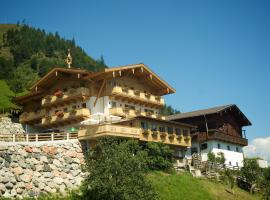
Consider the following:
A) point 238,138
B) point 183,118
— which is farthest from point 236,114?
point 183,118

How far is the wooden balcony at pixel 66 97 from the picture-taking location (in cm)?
5138

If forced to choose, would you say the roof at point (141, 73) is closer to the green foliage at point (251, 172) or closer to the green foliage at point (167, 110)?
the green foliage at point (251, 172)

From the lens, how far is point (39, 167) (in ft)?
130

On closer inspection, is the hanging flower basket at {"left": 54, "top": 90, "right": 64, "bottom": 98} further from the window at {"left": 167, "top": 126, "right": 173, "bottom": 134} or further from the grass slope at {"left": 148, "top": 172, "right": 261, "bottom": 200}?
the grass slope at {"left": 148, "top": 172, "right": 261, "bottom": 200}

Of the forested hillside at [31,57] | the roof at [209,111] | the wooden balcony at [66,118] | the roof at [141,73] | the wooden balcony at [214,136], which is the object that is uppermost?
the forested hillside at [31,57]

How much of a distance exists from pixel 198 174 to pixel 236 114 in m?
22.7

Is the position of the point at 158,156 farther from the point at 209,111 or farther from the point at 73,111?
the point at 209,111

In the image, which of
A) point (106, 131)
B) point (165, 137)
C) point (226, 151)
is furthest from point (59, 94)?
point (226, 151)

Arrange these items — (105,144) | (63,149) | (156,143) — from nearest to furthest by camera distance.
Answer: (105,144)
(63,149)
(156,143)

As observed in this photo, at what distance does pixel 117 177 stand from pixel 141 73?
2407 centimetres

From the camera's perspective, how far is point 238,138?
6600 centimetres

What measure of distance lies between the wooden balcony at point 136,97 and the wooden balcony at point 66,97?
352 centimetres

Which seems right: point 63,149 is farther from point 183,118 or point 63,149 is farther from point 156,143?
point 183,118

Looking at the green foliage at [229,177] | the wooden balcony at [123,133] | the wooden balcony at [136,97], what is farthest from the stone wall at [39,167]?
the green foliage at [229,177]
